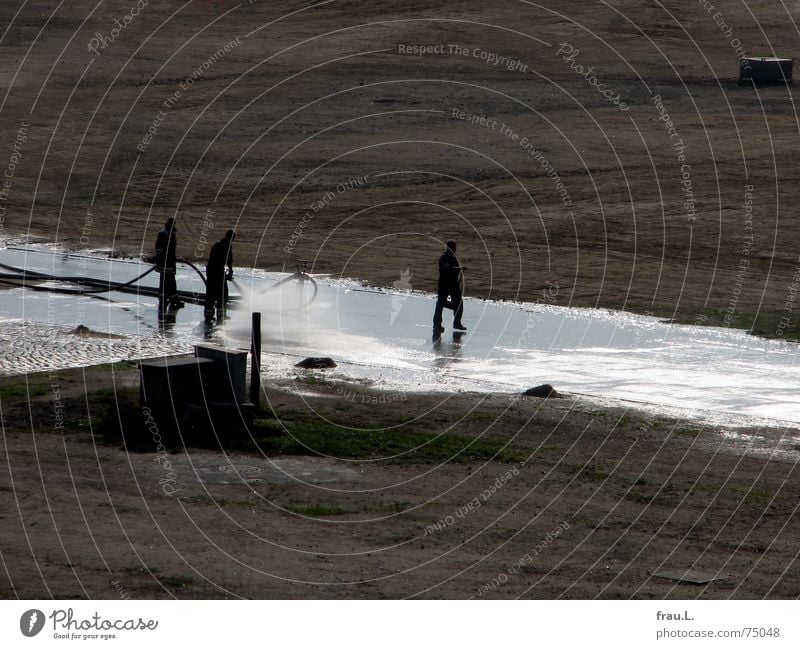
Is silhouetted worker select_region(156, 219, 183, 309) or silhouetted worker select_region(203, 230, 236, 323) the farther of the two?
silhouetted worker select_region(156, 219, 183, 309)

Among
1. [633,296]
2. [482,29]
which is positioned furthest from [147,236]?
[482,29]

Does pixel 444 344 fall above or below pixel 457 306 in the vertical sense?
below

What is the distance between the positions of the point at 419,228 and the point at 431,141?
334 inches

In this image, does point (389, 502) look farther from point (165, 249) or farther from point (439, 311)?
point (165, 249)

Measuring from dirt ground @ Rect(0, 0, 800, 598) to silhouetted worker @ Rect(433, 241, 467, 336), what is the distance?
3.15m

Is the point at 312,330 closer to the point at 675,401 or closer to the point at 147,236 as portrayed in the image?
the point at 675,401

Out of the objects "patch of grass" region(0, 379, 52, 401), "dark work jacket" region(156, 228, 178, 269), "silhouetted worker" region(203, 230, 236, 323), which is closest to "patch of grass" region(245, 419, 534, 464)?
"patch of grass" region(0, 379, 52, 401)

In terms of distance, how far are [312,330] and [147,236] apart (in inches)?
391

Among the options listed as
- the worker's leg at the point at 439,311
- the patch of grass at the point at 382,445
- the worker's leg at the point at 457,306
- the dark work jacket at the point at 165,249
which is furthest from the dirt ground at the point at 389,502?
the dark work jacket at the point at 165,249

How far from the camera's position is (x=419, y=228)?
33.2m

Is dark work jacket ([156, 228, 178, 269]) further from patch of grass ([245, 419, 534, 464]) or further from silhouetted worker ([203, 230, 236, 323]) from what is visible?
patch of grass ([245, 419, 534, 464])

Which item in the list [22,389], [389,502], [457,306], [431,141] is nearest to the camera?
[389,502]

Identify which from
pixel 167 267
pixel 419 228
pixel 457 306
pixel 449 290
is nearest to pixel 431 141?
pixel 419 228

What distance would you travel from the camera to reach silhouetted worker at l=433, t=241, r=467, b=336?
24.2 m
